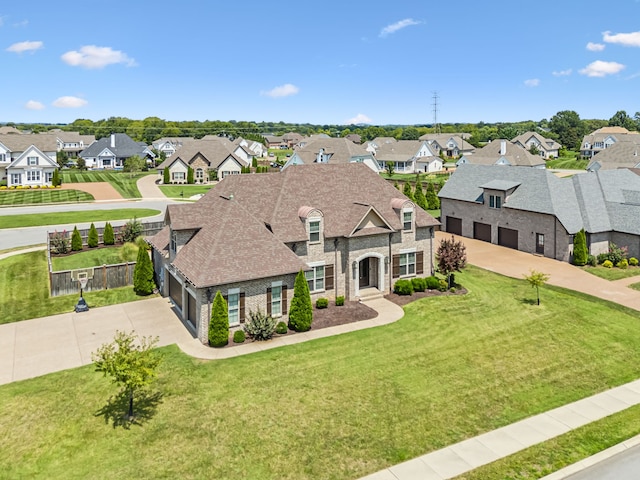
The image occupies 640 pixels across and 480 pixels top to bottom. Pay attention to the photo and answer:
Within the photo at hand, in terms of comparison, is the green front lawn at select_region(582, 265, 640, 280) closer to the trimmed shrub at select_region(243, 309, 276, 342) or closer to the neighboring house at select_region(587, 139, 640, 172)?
the trimmed shrub at select_region(243, 309, 276, 342)

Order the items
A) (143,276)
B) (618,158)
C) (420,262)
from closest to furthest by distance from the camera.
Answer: (143,276) < (420,262) < (618,158)

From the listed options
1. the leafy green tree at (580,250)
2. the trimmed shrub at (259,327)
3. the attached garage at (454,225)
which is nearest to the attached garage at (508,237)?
the attached garage at (454,225)

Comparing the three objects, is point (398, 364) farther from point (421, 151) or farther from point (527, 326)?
point (421, 151)

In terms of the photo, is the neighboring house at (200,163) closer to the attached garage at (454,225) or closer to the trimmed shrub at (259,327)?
the attached garage at (454,225)

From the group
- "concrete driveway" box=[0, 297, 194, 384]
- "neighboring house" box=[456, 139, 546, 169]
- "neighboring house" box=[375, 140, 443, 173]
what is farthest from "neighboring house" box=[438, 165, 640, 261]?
"neighboring house" box=[375, 140, 443, 173]

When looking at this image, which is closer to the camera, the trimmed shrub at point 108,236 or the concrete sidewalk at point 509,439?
the concrete sidewalk at point 509,439

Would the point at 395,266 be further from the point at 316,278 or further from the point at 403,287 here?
the point at 316,278

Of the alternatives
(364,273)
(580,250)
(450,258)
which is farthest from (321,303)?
(580,250)
